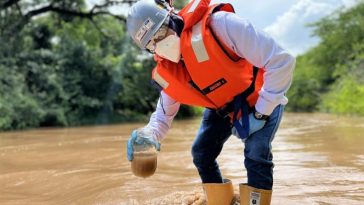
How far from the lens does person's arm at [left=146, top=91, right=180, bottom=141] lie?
8.91 ft

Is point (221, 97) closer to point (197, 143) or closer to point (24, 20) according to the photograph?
point (197, 143)

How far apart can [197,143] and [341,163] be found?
7.06 ft

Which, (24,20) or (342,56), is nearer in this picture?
(24,20)

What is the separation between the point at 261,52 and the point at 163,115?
0.77 metres

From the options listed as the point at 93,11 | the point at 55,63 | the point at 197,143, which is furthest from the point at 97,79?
the point at 197,143

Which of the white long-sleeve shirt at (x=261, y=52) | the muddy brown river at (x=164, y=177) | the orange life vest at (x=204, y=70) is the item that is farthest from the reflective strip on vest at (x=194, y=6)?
the muddy brown river at (x=164, y=177)

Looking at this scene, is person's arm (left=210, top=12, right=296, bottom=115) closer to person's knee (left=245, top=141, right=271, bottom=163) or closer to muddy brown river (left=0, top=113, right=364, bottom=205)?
person's knee (left=245, top=141, right=271, bottom=163)

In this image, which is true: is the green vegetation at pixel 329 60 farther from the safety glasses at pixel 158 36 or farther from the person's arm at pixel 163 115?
the safety glasses at pixel 158 36

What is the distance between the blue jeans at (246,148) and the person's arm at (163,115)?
0.18 m

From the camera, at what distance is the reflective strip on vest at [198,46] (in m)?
2.23

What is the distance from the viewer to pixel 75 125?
1659 cm

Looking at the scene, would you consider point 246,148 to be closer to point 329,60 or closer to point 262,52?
point 262,52

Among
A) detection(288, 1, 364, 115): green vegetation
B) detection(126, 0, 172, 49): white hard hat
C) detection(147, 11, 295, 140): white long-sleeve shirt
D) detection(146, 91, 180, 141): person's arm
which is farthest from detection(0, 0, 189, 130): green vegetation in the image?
detection(147, 11, 295, 140): white long-sleeve shirt

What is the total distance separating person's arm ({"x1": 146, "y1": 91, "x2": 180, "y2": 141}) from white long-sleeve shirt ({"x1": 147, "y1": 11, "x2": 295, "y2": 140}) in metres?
0.58
